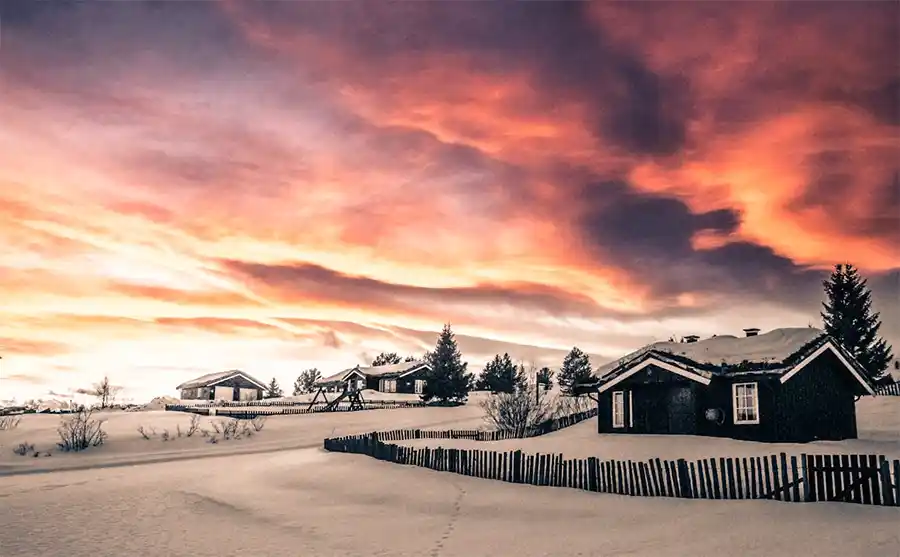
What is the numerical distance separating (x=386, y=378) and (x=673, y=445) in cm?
6011

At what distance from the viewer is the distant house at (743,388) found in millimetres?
29984

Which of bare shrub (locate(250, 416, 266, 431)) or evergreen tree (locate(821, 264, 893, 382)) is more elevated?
evergreen tree (locate(821, 264, 893, 382))

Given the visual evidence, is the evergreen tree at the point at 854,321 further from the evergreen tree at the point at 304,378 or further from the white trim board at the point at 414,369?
the evergreen tree at the point at 304,378

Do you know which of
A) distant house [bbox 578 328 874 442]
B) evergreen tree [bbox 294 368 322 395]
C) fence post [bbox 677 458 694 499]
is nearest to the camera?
fence post [bbox 677 458 694 499]

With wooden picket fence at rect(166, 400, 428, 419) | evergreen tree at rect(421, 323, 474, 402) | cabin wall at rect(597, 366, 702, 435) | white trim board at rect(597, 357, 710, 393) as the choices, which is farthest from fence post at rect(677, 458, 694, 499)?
evergreen tree at rect(421, 323, 474, 402)

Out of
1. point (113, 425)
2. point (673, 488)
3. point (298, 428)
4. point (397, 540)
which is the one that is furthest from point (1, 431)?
point (673, 488)

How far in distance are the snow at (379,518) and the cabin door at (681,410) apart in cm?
337

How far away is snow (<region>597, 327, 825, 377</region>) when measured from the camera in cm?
3100

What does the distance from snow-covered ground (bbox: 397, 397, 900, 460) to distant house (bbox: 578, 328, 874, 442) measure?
0.95 metres

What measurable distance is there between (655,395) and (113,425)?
127 feet

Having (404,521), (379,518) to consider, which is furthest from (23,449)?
(404,521)

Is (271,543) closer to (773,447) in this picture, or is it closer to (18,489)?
(18,489)

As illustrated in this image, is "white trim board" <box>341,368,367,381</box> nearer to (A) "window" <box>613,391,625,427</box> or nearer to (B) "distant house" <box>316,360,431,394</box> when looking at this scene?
(B) "distant house" <box>316,360,431,394</box>

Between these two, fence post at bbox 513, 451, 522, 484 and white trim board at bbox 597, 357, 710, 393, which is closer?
fence post at bbox 513, 451, 522, 484
